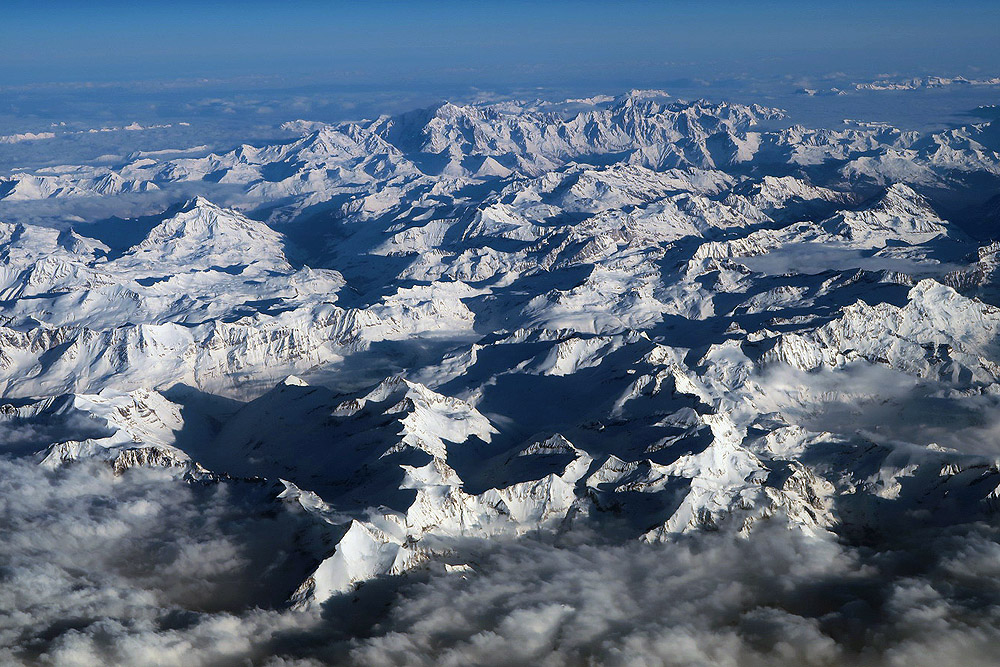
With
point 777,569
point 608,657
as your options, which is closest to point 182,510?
point 608,657

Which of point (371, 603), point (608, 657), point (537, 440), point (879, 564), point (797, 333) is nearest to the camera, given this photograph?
point (608, 657)

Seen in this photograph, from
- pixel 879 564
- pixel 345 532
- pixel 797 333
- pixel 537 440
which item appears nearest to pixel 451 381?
pixel 537 440

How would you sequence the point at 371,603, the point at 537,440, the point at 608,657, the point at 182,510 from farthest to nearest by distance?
the point at 537,440, the point at 182,510, the point at 371,603, the point at 608,657

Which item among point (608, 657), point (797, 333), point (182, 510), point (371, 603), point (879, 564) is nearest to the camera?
point (608, 657)

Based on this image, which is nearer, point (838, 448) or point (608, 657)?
point (608, 657)

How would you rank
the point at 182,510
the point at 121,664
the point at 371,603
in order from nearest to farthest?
the point at 121,664 → the point at 371,603 → the point at 182,510

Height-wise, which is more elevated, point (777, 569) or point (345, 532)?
point (345, 532)

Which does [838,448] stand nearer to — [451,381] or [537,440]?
[537,440]

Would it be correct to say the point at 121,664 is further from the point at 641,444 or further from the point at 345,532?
the point at 641,444

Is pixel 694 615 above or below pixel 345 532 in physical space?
below
